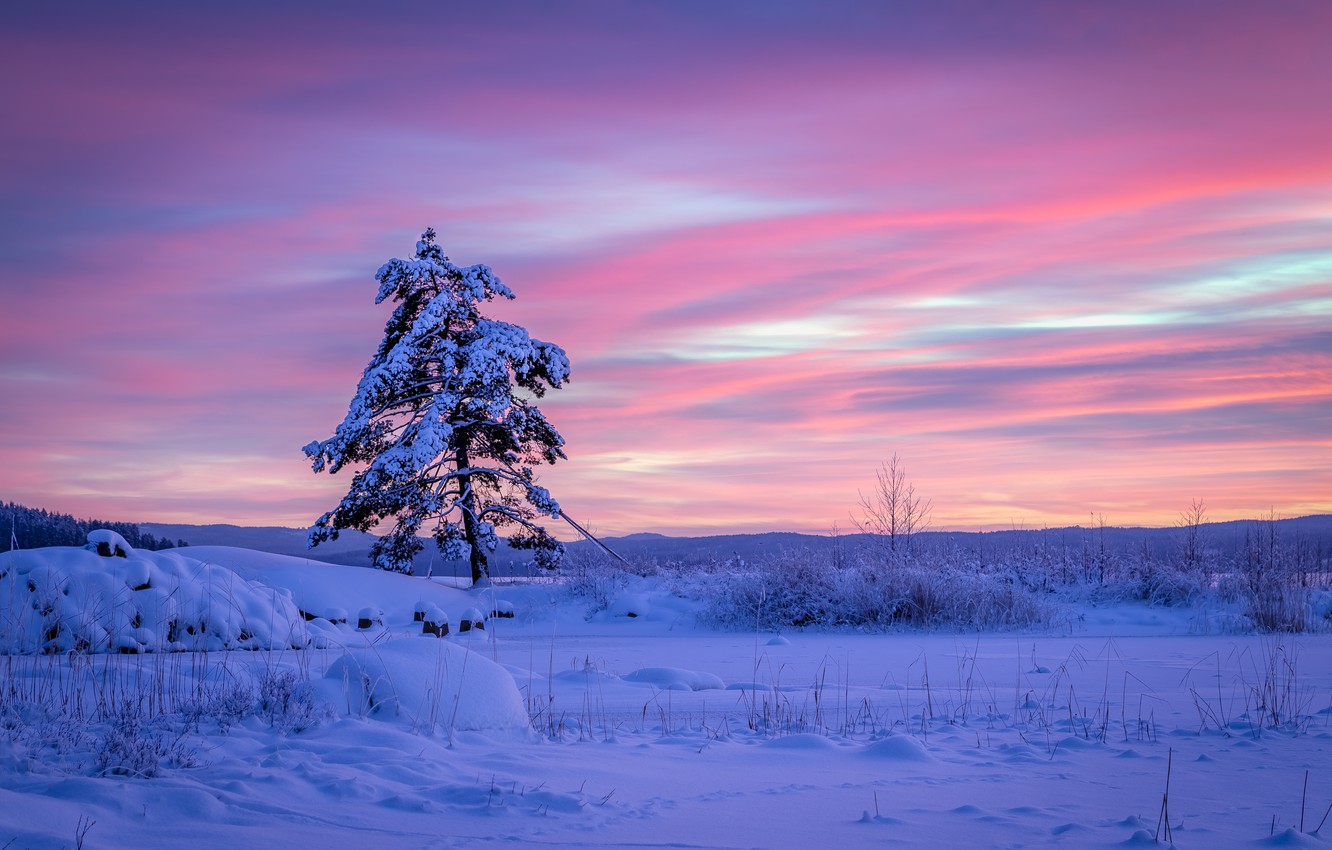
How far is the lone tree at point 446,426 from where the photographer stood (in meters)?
21.7

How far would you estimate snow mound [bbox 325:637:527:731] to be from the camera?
5699mm

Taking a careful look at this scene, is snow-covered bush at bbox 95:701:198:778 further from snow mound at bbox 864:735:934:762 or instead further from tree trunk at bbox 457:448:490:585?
tree trunk at bbox 457:448:490:585

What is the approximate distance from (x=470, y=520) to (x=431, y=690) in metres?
17.0

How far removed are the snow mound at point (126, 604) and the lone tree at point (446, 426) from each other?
1030cm

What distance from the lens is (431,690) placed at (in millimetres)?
5785

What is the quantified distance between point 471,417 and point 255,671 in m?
15.3

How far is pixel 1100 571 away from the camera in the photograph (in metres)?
19.7

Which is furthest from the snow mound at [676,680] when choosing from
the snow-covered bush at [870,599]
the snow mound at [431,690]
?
the snow-covered bush at [870,599]

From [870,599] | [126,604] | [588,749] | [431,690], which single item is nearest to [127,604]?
[126,604]

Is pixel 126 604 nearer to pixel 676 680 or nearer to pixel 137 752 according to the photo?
pixel 676 680

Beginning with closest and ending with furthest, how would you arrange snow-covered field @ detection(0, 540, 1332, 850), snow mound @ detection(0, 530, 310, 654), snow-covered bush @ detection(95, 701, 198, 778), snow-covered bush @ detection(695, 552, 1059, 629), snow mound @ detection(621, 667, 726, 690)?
snow-covered field @ detection(0, 540, 1332, 850) → snow-covered bush @ detection(95, 701, 198, 778) → snow mound @ detection(621, 667, 726, 690) → snow mound @ detection(0, 530, 310, 654) → snow-covered bush @ detection(695, 552, 1059, 629)

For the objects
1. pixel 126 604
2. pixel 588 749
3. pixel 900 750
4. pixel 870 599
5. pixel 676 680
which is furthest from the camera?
pixel 870 599

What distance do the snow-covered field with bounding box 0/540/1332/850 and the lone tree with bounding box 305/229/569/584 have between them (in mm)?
11464

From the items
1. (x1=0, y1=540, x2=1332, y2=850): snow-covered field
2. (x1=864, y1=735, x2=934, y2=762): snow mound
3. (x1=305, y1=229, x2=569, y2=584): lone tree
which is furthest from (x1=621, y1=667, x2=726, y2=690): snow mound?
(x1=305, y1=229, x2=569, y2=584): lone tree
